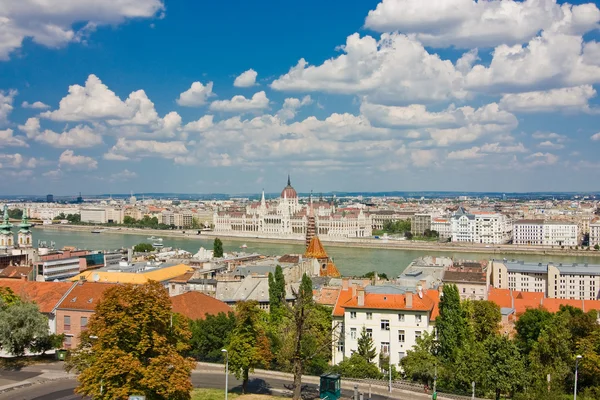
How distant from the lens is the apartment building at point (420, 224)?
10694cm

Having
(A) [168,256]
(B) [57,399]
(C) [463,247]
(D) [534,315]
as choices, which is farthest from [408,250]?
(B) [57,399]

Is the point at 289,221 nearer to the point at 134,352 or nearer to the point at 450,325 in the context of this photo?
the point at 450,325

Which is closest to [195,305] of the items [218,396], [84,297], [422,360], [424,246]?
[84,297]

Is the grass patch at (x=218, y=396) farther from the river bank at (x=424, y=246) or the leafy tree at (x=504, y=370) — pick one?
the river bank at (x=424, y=246)

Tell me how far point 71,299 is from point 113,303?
10337 mm

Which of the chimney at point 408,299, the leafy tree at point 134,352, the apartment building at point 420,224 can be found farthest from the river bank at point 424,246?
the leafy tree at point 134,352

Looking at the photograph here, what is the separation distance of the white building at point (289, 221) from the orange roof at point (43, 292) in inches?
3099

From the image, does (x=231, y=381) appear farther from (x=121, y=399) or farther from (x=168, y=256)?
(x=168, y=256)

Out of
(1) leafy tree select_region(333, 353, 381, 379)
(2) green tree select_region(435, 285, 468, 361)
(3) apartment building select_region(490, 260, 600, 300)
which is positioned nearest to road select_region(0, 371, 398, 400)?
→ (1) leafy tree select_region(333, 353, 381, 379)

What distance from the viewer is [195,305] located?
22.3 m

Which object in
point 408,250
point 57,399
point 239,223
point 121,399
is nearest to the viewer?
point 121,399

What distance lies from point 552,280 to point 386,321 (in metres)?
23.5

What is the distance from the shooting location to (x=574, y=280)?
126 feet

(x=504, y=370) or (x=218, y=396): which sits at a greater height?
(x=504, y=370)
